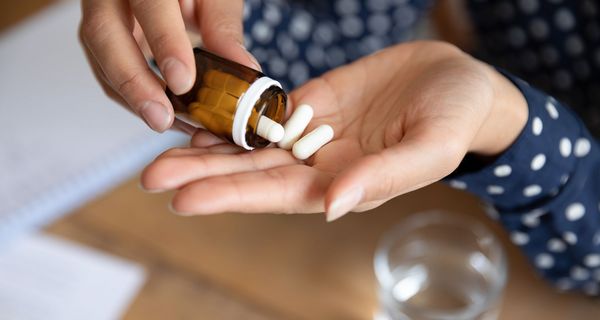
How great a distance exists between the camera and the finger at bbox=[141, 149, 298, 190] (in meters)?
0.50

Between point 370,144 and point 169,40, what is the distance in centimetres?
21

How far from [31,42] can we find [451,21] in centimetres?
83

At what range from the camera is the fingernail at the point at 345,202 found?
46 centimetres

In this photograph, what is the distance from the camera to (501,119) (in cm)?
63

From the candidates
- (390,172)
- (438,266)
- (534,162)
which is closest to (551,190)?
(534,162)

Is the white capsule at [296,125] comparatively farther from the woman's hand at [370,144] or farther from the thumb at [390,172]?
the thumb at [390,172]

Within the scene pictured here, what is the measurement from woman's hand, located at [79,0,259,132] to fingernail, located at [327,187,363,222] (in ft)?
0.60

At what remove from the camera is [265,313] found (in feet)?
2.61

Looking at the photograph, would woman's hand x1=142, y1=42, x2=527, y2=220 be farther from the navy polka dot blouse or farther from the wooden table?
the wooden table

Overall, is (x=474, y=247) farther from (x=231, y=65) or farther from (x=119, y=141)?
(x=119, y=141)

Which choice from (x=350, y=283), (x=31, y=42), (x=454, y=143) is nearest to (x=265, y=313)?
(x=350, y=283)

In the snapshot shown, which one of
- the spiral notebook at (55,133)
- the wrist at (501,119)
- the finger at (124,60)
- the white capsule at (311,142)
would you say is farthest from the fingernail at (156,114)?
the spiral notebook at (55,133)

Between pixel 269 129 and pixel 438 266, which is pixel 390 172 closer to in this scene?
pixel 269 129

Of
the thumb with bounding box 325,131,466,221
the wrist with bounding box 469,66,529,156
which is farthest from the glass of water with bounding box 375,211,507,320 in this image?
the thumb with bounding box 325,131,466,221
